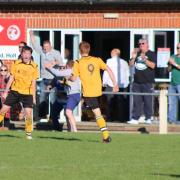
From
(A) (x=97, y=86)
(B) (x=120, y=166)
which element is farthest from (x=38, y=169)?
(A) (x=97, y=86)

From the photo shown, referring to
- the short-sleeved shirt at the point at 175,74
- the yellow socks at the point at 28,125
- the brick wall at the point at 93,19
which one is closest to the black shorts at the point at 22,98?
the yellow socks at the point at 28,125

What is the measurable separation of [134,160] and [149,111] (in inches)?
306

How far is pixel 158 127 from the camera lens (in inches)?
886

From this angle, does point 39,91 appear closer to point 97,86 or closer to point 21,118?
point 21,118

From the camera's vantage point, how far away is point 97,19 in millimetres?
25297

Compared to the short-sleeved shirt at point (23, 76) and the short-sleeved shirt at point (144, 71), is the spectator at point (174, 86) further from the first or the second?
the short-sleeved shirt at point (23, 76)

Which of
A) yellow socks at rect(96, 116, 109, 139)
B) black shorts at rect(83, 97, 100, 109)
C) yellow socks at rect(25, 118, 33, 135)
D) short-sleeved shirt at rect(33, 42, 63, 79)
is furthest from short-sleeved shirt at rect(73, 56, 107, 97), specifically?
short-sleeved shirt at rect(33, 42, 63, 79)

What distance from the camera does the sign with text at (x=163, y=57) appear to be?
81.4 ft

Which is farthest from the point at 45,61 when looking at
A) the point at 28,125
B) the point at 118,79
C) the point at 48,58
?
the point at 28,125

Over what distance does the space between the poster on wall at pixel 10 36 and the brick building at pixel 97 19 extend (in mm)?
161

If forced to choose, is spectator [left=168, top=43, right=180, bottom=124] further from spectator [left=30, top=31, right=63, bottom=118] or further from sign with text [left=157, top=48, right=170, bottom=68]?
spectator [left=30, top=31, right=63, bottom=118]

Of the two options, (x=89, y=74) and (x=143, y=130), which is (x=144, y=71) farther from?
(x=89, y=74)

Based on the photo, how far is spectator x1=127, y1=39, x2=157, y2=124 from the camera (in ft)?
74.6

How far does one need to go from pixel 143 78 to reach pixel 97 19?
3081mm
